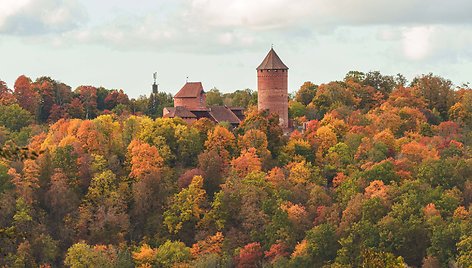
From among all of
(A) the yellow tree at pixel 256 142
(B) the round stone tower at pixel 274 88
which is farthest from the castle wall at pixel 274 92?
(A) the yellow tree at pixel 256 142

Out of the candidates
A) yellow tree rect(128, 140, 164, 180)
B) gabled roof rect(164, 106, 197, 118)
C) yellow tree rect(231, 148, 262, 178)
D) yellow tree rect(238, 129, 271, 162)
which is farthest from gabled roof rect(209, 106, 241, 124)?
yellow tree rect(128, 140, 164, 180)

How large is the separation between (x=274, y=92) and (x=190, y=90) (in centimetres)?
590

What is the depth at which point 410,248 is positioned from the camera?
44125 millimetres

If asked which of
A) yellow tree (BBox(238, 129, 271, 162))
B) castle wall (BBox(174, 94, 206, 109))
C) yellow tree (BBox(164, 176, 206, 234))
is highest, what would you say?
castle wall (BBox(174, 94, 206, 109))

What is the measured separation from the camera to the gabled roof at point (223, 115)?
2389 inches

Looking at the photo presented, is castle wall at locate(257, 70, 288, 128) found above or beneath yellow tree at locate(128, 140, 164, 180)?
above

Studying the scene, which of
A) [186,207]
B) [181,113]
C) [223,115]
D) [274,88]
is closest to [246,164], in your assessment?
[186,207]

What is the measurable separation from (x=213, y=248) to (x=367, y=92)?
3116 cm

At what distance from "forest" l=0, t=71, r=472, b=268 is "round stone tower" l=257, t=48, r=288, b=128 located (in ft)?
6.65

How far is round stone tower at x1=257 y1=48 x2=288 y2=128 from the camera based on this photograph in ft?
198

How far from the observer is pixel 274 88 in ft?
198

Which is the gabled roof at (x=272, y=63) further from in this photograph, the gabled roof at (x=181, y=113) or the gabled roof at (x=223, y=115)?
the gabled roof at (x=181, y=113)

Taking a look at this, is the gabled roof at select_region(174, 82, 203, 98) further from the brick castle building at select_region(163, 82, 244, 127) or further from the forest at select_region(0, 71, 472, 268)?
the forest at select_region(0, 71, 472, 268)

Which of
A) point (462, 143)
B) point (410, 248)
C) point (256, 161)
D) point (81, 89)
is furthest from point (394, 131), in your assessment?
point (81, 89)
